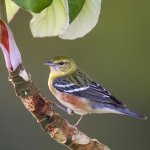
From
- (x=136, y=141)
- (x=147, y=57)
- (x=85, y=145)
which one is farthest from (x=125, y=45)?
(x=85, y=145)

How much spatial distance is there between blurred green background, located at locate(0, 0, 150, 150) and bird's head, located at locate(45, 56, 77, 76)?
30.2 inches

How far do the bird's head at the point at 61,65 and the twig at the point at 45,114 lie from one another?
0.18 m

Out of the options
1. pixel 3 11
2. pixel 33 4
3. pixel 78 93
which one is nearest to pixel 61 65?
pixel 78 93

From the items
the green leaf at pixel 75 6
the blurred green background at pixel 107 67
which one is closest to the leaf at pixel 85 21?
the green leaf at pixel 75 6

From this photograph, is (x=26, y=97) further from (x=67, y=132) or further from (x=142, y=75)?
(x=142, y=75)

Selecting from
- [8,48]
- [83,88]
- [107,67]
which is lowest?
[107,67]

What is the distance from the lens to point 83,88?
93 centimetres

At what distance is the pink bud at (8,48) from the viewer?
658 mm

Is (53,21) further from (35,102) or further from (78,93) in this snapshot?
(78,93)

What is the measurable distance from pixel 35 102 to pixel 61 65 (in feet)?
0.77

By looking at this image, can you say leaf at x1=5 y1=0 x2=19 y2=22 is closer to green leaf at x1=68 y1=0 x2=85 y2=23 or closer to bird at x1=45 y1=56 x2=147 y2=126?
green leaf at x1=68 y1=0 x2=85 y2=23

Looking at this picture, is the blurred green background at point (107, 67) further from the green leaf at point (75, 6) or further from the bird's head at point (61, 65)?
the green leaf at point (75, 6)

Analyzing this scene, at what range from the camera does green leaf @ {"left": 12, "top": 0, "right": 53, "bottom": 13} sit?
0.57m

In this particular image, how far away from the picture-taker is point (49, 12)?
66 cm
